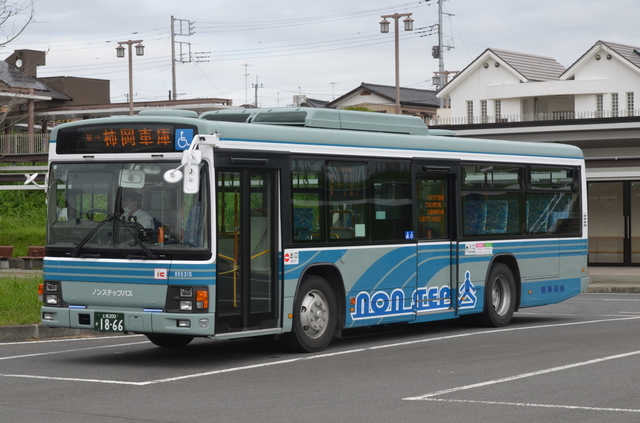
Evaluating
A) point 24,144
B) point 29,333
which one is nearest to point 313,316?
point 29,333

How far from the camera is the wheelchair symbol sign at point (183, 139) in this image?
11211 millimetres

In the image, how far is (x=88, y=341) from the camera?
14.5 m

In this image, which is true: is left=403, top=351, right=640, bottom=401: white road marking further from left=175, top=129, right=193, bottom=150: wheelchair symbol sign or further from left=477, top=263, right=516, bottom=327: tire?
left=175, top=129, right=193, bottom=150: wheelchair symbol sign

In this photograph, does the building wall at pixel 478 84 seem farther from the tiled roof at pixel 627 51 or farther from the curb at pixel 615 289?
the curb at pixel 615 289

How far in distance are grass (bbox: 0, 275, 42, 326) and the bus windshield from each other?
3878 mm

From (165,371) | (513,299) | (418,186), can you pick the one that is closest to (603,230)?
(513,299)

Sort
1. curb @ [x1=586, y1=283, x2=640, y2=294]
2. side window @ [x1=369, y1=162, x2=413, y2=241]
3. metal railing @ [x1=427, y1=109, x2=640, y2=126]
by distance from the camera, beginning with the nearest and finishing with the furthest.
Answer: side window @ [x1=369, y1=162, x2=413, y2=241] < curb @ [x1=586, y1=283, x2=640, y2=294] < metal railing @ [x1=427, y1=109, x2=640, y2=126]

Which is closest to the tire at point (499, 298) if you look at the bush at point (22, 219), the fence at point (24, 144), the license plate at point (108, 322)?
the license plate at point (108, 322)

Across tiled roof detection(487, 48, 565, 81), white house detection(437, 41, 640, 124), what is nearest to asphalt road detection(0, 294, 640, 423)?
white house detection(437, 41, 640, 124)

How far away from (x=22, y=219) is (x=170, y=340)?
30.2m

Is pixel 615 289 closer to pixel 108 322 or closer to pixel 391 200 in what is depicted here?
pixel 391 200

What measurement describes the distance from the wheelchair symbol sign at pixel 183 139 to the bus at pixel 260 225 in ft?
0.08

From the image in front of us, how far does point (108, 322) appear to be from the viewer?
37.3 ft

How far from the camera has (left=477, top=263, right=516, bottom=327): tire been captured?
620 inches
